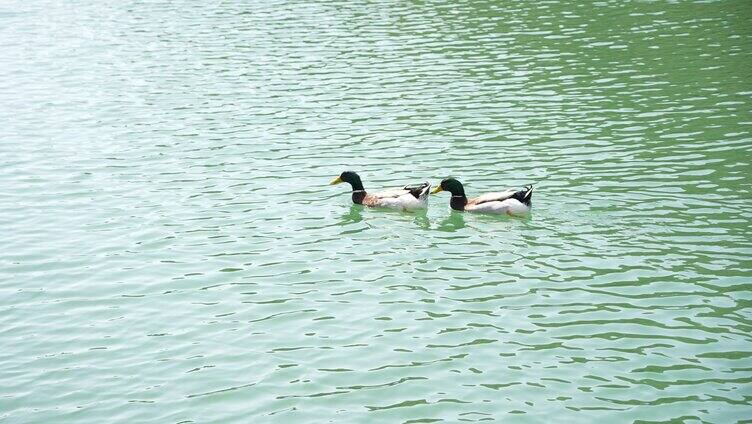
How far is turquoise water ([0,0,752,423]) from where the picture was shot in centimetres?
1454

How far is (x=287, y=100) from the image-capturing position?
3170 centimetres

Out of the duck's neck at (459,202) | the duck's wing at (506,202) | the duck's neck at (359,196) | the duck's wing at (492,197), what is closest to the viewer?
the duck's wing at (506,202)

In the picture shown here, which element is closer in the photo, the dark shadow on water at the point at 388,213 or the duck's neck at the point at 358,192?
the dark shadow on water at the point at 388,213

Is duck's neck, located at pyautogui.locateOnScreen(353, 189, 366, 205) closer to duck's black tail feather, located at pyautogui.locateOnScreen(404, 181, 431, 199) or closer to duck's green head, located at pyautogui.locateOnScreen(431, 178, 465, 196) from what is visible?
duck's black tail feather, located at pyautogui.locateOnScreen(404, 181, 431, 199)

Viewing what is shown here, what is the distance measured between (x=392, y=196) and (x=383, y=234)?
1317 millimetres

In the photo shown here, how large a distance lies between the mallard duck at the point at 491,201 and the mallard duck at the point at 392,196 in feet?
1.74

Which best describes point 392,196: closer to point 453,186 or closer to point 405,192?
point 405,192

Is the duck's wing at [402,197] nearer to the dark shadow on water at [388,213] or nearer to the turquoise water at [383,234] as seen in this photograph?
the dark shadow on water at [388,213]

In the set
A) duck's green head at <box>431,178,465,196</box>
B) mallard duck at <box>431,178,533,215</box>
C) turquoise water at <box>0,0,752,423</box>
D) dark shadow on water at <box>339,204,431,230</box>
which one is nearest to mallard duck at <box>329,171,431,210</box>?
dark shadow on water at <box>339,204,431,230</box>

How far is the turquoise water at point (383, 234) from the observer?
14.5 metres

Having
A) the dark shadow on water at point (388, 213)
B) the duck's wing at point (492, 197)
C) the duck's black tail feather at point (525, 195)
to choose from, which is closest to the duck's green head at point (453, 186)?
the duck's wing at point (492, 197)

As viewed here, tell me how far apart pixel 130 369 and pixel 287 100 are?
17.4 metres

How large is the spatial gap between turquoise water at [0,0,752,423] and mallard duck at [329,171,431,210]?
0.26 meters

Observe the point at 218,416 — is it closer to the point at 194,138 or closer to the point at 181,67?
the point at 194,138
